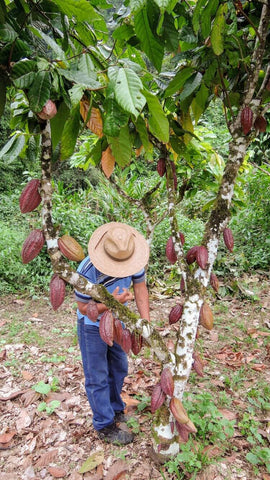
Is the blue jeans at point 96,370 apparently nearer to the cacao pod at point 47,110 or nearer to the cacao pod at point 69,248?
the cacao pod at point 69,248

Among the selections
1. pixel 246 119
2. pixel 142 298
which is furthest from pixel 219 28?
pixel 142 298

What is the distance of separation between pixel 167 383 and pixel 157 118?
1000mm

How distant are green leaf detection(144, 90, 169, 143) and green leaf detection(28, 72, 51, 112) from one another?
223mm

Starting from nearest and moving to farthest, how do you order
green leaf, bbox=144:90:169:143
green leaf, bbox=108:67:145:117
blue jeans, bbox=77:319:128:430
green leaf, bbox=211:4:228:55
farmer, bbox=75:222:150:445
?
green leaf, bbox=108:67:145:117, green leaf, bbox=144:90:169:143, green leaf, bbox=211:4:228:55, farmer, bbox=75:222:150:445, blue jeans, bbox=77:319:128:430

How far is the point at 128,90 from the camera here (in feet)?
2.14

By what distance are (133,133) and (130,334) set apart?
770 millimetres

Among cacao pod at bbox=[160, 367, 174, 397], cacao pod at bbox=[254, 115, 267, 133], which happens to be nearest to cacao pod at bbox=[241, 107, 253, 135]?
cacao pod at bbox=[254, 115, 267, 133]

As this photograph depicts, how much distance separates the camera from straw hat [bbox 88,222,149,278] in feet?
4.41

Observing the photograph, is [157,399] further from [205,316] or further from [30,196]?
[30,196]

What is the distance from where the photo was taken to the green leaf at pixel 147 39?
2.84ft

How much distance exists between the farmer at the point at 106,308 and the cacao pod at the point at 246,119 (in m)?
0.62

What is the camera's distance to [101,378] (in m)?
1.63

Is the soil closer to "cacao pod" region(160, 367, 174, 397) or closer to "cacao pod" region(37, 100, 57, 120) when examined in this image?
"cacao pod" region(160, 367, 174, 397)

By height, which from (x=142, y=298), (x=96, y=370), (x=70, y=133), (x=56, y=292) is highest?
(x=70, y=133)
